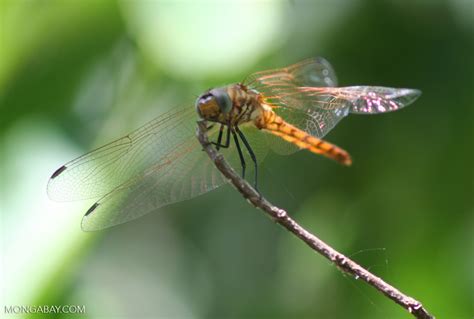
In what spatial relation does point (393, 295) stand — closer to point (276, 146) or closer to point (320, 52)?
point (276, 146)

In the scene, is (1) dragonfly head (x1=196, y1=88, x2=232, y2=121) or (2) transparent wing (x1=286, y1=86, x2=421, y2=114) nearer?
(1) dragonfly head (x1=196, y1=88, x2=232, y2=121)


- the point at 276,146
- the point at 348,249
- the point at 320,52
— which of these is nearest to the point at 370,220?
the point at 348,249

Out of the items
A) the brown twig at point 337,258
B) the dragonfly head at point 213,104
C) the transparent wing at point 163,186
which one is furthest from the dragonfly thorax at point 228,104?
the brown twig at point 337,258

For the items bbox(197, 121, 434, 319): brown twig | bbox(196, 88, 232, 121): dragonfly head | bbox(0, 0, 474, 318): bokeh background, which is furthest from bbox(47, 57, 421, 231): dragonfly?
bbox(197, 121, 434, 319): brown twig

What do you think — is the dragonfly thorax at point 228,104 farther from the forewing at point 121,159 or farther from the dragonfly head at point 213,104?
the forewing at point 121,159

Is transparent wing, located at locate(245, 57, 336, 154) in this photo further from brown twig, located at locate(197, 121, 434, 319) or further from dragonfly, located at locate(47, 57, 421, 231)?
brown twig, located at locate(197, 121, 434, 319)

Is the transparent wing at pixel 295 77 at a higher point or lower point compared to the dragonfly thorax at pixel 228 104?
lower
